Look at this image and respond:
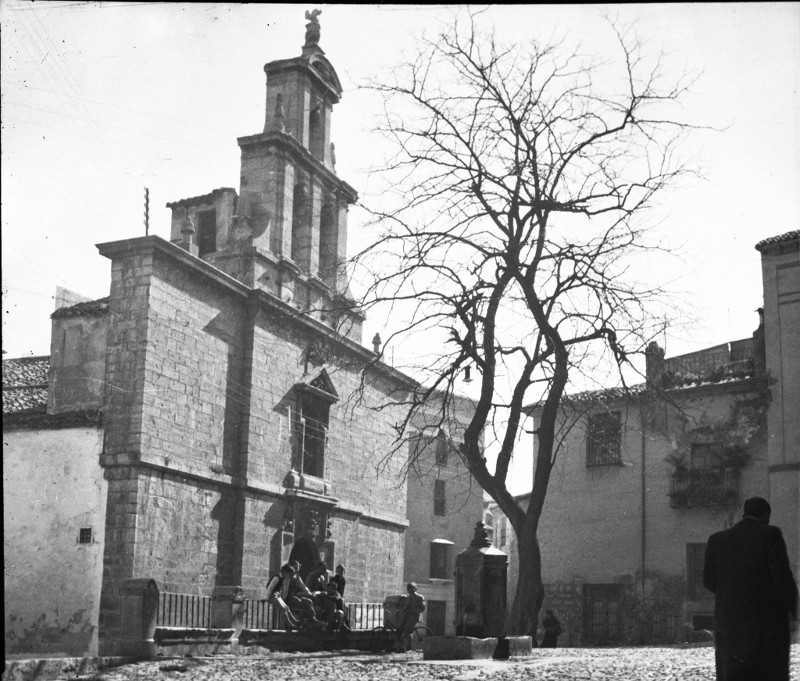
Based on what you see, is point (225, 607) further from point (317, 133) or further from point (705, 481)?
point (705, 481)

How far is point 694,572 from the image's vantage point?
28984 millimetres

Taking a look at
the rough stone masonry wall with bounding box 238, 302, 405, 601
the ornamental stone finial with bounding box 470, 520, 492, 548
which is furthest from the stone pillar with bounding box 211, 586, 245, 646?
the rough stone masonry wall with bounding box 238, 302, 405, 601

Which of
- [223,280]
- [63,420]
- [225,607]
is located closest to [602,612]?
[223,280]

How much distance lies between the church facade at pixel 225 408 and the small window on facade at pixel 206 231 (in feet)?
0.12

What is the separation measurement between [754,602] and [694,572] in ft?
78.2

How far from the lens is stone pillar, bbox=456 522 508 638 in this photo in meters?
15.5

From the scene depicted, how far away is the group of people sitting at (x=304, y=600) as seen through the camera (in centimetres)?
1745

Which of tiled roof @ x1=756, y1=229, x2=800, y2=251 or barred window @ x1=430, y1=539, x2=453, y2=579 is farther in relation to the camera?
barred window @ x1=430, y1=539, x2=453, y2=579

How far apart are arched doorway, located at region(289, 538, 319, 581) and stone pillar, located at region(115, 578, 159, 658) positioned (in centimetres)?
1168

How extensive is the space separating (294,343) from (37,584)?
9122 millimetres

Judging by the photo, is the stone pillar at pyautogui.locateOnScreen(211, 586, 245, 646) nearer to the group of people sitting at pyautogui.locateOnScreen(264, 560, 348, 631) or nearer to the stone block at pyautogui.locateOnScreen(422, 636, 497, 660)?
the group of people sitting at pyautogui.locateOnScreen(264, 560, 348, 631)

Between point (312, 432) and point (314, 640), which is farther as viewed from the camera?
point (312, 432)

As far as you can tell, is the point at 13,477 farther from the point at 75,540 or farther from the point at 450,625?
the point at 450,625

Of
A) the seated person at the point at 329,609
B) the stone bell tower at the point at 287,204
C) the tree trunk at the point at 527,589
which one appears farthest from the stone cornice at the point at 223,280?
the seated person at the point at 329,609
